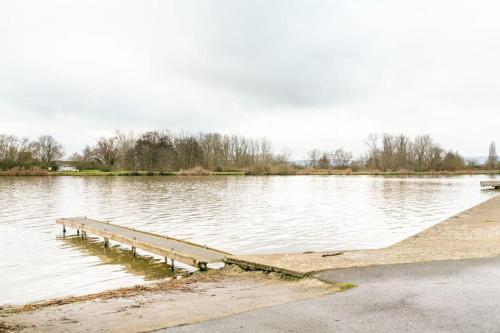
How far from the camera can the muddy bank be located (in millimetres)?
5773

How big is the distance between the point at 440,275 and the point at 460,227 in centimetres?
827

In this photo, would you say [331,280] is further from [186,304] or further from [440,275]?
[186,304]

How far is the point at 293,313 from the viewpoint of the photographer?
5.76m

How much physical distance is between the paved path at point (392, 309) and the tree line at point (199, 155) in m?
81.7

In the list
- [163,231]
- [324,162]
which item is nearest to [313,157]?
[324,162]

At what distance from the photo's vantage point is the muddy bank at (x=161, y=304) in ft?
18.9

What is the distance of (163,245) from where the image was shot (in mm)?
11633

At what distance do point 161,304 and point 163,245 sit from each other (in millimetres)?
4979

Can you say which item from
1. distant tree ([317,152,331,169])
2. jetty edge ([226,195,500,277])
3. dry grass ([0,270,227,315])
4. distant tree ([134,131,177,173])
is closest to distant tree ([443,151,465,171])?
distant tree ([317,152,331,169])

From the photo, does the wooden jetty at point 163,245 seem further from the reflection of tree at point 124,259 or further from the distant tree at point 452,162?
the distant tree at point 452,162

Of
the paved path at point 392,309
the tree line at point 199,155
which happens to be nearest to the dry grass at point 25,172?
the tree line at point 199,155

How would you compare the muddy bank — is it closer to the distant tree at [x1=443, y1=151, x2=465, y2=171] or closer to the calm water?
the calm water

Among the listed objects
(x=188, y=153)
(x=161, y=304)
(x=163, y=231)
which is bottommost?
(x=163, y=231)

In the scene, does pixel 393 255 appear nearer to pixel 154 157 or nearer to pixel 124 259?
Answer: pixel 124 259
